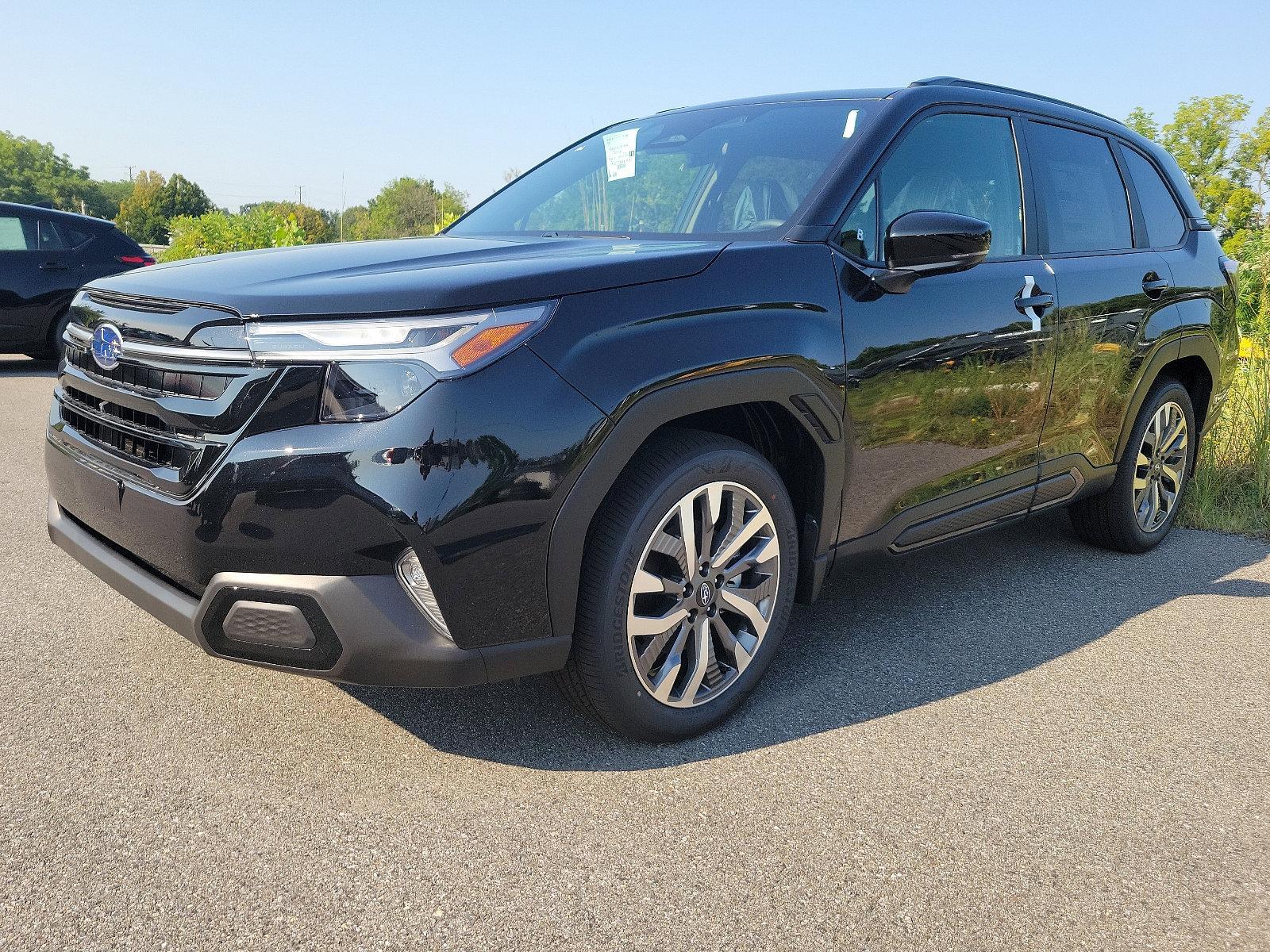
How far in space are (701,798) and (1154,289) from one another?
10.0 ft

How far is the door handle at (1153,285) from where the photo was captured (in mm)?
4277

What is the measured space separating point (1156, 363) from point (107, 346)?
3.87 metres

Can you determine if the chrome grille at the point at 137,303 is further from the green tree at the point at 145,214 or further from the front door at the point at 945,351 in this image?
the green tree at the point at 145,214

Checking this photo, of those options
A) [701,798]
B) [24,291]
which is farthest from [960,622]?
[24,291]

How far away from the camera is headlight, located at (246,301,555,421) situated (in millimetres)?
2229

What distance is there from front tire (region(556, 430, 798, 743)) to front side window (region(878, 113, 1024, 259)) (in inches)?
40.9

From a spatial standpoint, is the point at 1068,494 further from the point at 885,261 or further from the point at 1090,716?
the point at 885,261

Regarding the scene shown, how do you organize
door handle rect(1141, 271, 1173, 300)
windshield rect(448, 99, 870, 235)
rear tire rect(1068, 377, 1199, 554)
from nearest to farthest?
windshield rect(448, 99, 870, 235) → door handle rect(1141, 271, 1173, 300) → rear tire rect(1068, 377, 1199, 554)

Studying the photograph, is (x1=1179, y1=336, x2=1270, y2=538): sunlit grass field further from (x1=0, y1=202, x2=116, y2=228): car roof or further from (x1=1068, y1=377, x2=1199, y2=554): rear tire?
(x1=0, y1=202, x2=116, y2=228): car roof


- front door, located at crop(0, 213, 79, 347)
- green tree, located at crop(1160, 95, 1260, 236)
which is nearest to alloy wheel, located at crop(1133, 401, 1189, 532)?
front door, located at crop(0, 213, 79, 347)

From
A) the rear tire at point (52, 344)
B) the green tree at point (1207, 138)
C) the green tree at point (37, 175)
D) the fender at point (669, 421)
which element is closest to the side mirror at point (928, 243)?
the fender at point (669, 421)

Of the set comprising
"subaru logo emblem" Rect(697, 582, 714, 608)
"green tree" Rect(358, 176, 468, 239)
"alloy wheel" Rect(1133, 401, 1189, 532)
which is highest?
"green tree" Rect(358, 176, 468, 239)

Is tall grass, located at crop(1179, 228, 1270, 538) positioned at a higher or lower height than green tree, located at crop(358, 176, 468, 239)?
lower

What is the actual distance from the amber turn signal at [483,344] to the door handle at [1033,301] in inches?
77.6
